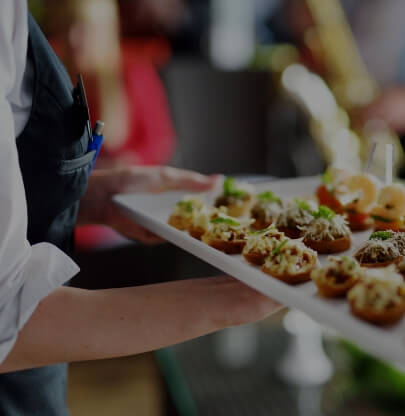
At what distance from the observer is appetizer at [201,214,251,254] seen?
1.09 m

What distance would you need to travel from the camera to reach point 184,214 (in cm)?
125

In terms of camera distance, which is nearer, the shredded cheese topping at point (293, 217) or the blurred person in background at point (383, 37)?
the shredded cheese topping at point (293, 217)

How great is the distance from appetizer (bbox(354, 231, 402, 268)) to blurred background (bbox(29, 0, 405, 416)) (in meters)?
1.00

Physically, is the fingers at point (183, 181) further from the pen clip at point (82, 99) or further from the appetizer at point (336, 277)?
the appetizer at point (336, 277)

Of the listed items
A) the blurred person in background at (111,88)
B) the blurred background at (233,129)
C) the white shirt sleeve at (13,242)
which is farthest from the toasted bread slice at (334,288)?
the blurred person in background at (111,88)

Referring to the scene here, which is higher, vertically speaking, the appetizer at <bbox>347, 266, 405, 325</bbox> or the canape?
the appetizer at <bbox>347, 266, 405, 325</bbox>

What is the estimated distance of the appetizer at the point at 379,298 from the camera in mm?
730

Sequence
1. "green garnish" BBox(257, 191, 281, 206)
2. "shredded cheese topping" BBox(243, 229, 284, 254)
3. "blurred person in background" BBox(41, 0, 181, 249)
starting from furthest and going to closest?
"blurred person in background" BBox(41, 0, 181, 249) < "green garnish" BBox(257, 191, 281, 206) < "shredded cheese topping" BBox(243, 229, 284, 254)

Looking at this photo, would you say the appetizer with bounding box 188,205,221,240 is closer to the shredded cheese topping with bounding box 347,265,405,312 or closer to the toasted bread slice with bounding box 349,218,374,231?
the toasted bread slice with bounding box 349,218,374,231

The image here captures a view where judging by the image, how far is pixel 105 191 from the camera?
4.64 feet

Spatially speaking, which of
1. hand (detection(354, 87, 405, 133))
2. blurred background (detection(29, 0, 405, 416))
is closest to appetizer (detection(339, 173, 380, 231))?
blurred background (detection(29, 0, 405, 416))

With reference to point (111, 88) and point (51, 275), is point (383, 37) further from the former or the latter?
point (51, 275)

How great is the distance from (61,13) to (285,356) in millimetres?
2154

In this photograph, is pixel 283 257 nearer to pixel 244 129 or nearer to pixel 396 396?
pixel 396 396
